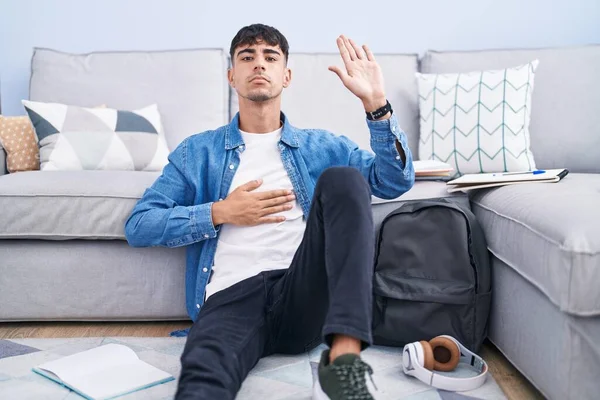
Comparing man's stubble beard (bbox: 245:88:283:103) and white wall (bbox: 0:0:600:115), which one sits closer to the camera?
man's stubble beard (bbox: 245:88:283:103)

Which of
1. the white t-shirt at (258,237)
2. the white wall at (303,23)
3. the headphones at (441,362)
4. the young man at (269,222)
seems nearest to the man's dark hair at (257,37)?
the young man at (269,222)

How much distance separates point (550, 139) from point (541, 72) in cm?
27

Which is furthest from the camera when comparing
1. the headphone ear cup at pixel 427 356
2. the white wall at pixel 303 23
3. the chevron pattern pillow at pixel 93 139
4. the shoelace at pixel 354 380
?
the white wall at pixel 303 23

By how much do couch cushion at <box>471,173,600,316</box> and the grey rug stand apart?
1.05ft

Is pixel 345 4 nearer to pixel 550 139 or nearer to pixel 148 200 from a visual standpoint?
pixel 550 139

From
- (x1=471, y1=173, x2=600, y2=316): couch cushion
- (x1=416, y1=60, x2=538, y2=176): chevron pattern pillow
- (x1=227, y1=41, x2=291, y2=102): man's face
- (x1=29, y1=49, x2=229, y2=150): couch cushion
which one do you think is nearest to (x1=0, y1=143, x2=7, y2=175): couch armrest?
(x1=29, y1=49, x2=229, y2=150): couch cushion

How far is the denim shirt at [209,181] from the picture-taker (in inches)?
62.2

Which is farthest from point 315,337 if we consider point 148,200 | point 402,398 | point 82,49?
point 82,49

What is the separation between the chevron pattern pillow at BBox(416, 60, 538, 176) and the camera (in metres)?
2.18

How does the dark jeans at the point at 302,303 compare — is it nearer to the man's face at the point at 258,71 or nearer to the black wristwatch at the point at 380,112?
the black wristwatch at the point at 380,112

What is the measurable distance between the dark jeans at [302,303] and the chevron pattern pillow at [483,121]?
0.99 m

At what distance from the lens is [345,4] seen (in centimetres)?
275

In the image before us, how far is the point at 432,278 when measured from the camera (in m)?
1.66

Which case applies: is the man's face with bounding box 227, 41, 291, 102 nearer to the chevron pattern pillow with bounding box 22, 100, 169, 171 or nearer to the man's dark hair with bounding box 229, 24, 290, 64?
the man's dark hair with bounding box 229, 24, 290, 64
